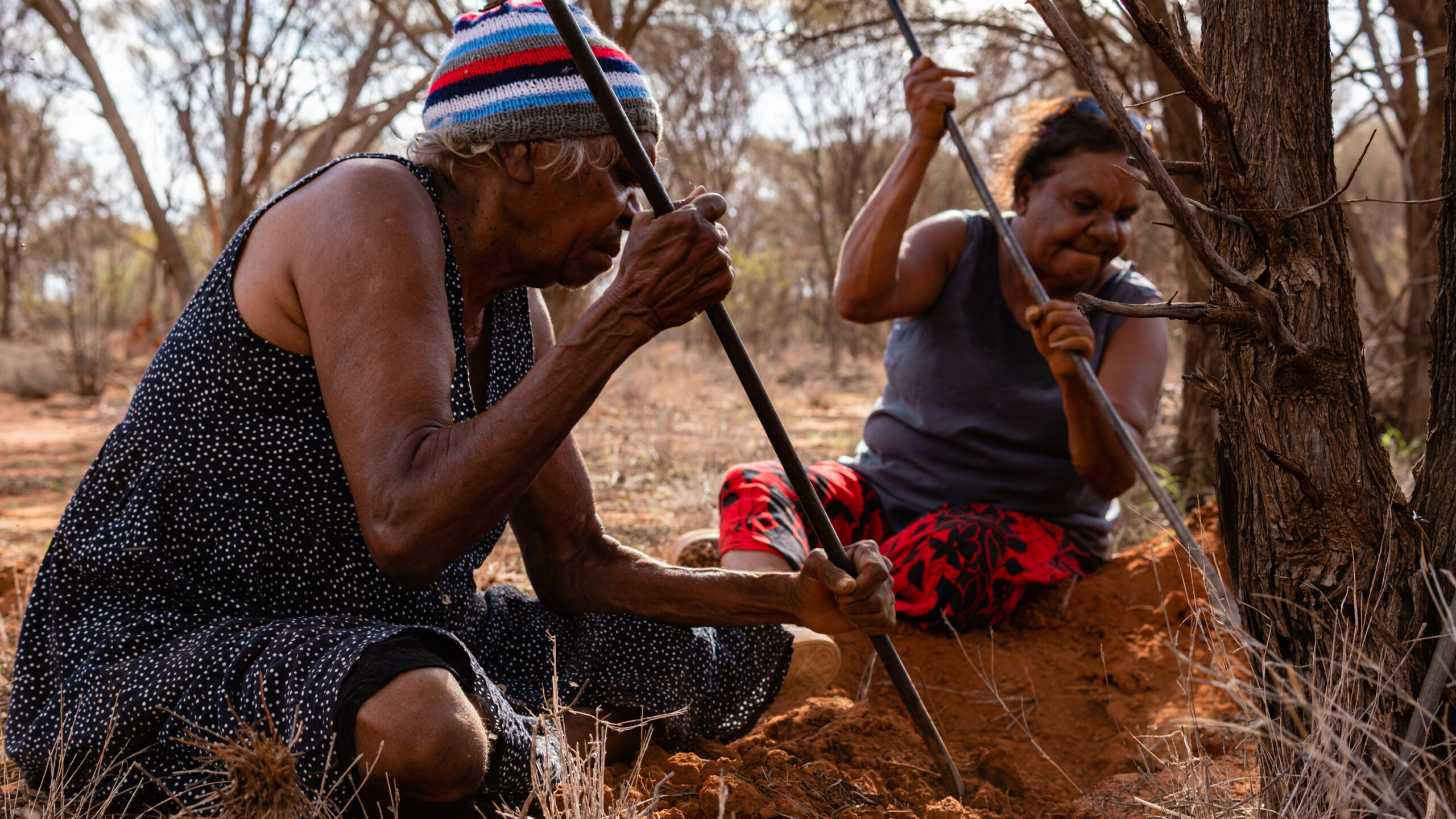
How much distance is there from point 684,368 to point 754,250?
10.6 meters

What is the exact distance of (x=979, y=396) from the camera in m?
2.82

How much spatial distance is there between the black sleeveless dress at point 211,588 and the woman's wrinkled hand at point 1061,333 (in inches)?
47.6

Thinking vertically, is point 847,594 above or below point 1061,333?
below

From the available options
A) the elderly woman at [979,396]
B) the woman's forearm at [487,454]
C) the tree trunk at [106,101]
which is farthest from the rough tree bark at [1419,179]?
the tree trunk at [106,101]

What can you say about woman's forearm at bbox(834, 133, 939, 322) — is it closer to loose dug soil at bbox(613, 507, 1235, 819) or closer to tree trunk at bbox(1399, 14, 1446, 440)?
loose dug soil at bbox(613, 507, 1235, 819)

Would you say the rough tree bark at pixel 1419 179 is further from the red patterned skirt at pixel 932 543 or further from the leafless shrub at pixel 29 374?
the leafless shrub at pixel 29 374

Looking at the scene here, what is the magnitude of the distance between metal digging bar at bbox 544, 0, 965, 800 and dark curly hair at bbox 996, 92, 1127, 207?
1.36 metres

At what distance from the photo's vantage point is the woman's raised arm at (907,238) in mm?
2486

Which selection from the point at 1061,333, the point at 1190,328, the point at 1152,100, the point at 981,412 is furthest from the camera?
the point at 1190,328

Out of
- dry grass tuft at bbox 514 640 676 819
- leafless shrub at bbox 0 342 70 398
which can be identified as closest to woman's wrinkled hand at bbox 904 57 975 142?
dry grass tuft at bbox 514 640 676 819

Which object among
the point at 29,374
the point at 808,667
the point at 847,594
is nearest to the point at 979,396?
the point at 808,667

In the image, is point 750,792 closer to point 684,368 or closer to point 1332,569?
point 1332,569

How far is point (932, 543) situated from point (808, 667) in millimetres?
508

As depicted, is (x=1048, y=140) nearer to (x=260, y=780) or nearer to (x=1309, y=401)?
(x=1309, y=401)
